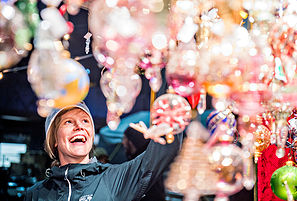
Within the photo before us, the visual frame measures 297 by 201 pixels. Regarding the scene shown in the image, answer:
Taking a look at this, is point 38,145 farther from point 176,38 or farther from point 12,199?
point 176,38

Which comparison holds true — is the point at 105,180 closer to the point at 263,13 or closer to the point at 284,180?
the point at 284,180

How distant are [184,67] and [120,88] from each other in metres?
0.21

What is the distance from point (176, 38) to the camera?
105 centimetres

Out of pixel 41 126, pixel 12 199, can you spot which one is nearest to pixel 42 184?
pixel 12 199

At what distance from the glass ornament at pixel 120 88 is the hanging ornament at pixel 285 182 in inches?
34.8

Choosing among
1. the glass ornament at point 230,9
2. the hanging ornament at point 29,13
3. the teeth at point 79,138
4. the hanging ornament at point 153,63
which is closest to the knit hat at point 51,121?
the teeth at point 79,138

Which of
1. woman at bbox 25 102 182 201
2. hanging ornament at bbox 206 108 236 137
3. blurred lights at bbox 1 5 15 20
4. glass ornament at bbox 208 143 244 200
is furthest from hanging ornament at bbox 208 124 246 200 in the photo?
blurred lights at bbox 1 5 15 20

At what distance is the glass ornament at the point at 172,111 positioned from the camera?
48.8 inches

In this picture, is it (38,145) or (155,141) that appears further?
(38,145)

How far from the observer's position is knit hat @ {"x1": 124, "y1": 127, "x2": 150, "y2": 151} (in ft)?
10.3

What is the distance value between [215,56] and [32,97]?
11.5ft

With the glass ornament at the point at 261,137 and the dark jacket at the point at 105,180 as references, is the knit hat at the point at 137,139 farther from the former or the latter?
the glass ornament at the point at 261,137

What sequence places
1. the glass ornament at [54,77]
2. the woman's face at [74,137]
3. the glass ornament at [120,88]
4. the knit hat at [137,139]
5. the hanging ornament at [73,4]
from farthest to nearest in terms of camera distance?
the knit hat at [137,139] < the woman's face at [74,137] < the glass ornament at [120,88] < the hanging ornament at [73,4] < the glass ornament at [54,77]

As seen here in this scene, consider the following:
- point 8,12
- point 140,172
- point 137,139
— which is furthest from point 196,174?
point 137,139
